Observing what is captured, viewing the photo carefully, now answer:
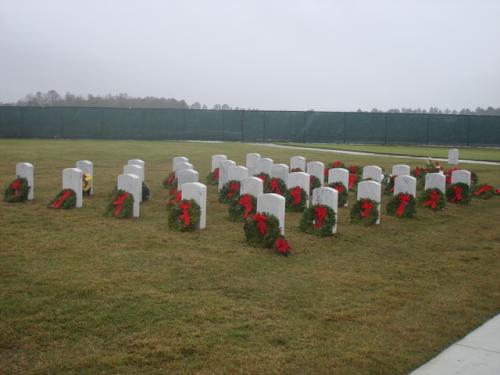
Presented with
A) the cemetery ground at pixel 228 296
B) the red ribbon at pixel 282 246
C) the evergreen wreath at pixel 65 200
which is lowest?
the cemetery ground at pixel 228 296

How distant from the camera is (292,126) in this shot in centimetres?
4253

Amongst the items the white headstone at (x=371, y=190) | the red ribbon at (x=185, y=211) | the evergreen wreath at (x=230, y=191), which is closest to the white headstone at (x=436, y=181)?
the white headstone at (x=371, y=190)

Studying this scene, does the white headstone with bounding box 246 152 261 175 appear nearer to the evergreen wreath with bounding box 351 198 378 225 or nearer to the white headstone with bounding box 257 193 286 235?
the evergreen wreath with bounding box 351 198 378 225

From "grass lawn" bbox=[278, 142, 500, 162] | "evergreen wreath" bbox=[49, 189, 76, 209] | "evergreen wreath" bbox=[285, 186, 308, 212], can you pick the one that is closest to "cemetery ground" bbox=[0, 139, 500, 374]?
"evergreen wreath" bbox=[49, 189, 76, 209]

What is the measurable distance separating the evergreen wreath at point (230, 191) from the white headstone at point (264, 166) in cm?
251

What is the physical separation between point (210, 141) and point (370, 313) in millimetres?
36481

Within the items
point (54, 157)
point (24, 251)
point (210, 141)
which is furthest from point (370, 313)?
point (210, 141)

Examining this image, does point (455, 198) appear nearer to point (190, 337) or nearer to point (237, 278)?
point (237, 278)

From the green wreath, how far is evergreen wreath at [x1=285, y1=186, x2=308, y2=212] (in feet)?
10.6

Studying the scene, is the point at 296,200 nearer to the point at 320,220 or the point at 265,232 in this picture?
the point at 320,220

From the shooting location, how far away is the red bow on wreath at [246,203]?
10297 millimetres

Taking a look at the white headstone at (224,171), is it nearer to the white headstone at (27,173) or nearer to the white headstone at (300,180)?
the white headstone at (300,180)

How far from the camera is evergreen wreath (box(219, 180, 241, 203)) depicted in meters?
12.1

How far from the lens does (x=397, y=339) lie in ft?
16.9
